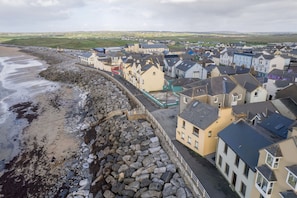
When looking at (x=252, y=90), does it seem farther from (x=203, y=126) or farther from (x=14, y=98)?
(x=14, y=98)

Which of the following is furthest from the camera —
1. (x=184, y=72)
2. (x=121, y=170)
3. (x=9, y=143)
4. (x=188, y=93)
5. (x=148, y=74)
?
(x=184, y=72)

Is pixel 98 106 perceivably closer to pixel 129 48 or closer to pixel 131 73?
pixel 131 73

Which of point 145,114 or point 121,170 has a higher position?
point 145,114

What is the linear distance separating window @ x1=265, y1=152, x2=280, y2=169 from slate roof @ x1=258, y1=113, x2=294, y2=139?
772 cm

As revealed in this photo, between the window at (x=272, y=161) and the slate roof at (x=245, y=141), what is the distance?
5.73 feet

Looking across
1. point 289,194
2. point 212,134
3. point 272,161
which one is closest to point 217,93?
point 212,134

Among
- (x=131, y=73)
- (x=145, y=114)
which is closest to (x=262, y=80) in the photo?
(x=145, y=114)

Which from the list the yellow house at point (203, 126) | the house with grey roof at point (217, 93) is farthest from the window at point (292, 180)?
the house with grey roof at point (217, 93)

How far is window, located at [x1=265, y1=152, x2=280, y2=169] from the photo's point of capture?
1332cm

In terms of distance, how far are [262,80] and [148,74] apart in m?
22.6

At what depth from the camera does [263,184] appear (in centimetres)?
1421

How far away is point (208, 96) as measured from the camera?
3064 centimetres

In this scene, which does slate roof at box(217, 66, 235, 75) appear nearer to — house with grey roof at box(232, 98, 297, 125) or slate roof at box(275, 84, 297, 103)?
slate roof at box(275, 84, 297, 103)

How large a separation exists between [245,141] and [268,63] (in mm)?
56814
